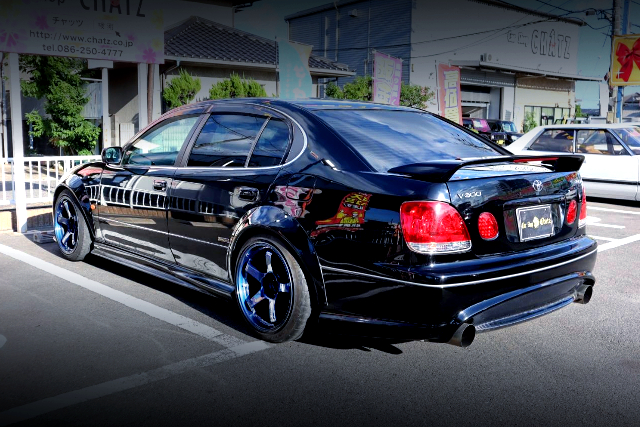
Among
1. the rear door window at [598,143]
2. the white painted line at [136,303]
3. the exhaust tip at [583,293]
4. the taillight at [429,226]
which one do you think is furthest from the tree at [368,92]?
the taillight at [429,226]

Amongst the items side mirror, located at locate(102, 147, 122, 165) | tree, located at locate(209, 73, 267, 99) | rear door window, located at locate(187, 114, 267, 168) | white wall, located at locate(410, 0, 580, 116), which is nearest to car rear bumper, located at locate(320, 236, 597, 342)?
rear door window, located at locate(187, 114, 267, 168)

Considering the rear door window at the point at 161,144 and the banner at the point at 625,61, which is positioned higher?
the banner at the point at 625,61

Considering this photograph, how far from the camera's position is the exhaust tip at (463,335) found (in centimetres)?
342

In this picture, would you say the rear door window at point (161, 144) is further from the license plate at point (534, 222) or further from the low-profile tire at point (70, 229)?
the license plate at point (534, 222)

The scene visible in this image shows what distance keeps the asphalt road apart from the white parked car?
6.61m

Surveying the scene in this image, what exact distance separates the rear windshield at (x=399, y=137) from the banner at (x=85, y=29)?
16.4 feet

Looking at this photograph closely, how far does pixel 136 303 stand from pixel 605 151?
9253 millimetres

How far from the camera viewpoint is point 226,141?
4672 millimetres

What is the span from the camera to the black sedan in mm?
3467

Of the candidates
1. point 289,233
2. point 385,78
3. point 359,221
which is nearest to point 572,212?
point 359,221

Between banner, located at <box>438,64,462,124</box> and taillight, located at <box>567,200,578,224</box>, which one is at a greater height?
banner, located at <box>438,64,462,124</box>

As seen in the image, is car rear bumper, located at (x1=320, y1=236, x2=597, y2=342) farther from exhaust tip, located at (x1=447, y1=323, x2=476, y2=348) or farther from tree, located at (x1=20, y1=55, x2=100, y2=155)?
tree, located at (x1=20, y1=55, x2=100, y2=155)

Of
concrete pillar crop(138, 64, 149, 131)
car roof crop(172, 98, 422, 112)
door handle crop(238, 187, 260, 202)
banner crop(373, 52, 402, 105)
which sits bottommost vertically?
door handle crop(238, 187, 260, 202)

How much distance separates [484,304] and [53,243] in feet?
18.3
